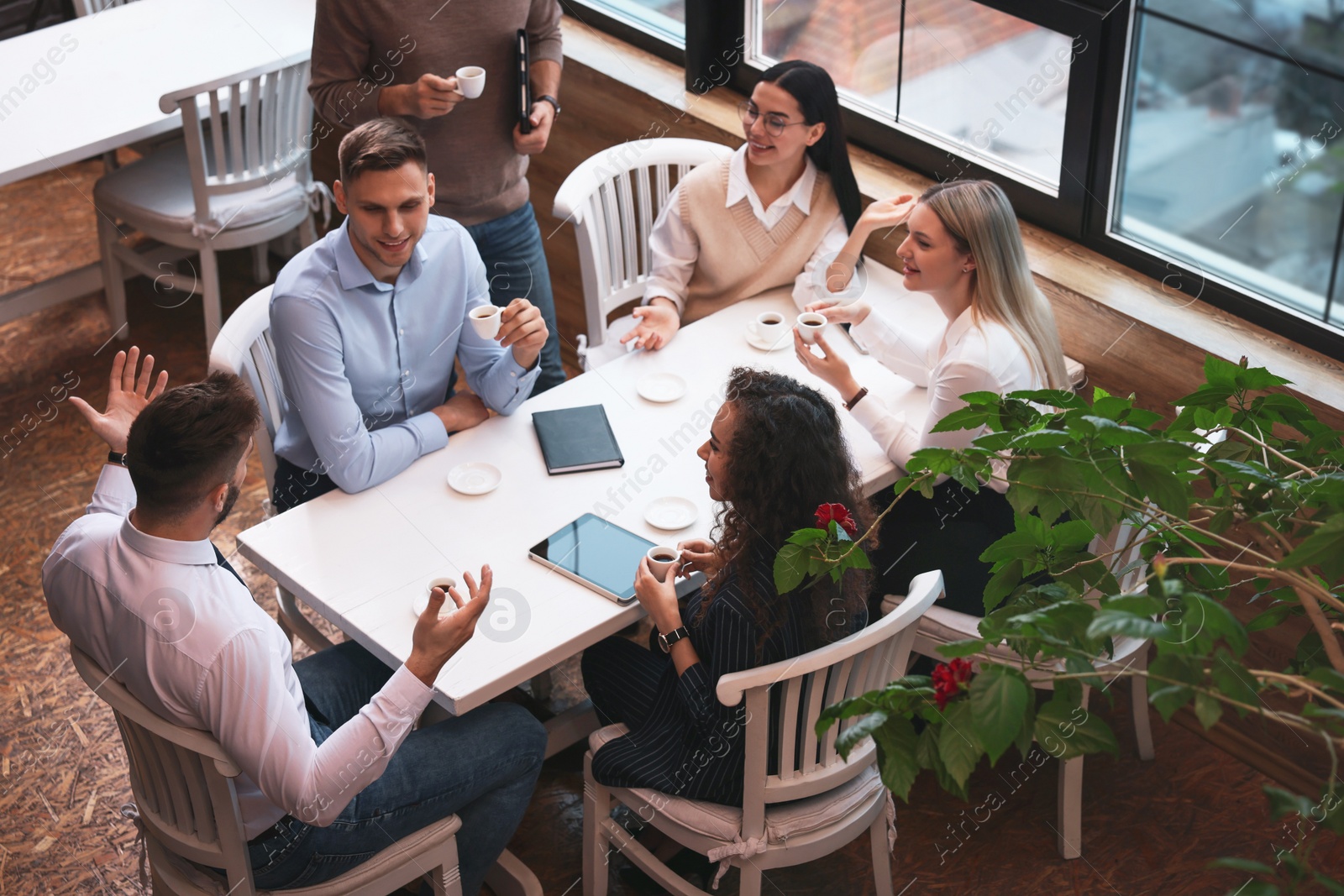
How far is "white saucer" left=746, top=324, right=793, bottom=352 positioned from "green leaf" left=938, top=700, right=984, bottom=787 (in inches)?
77.3

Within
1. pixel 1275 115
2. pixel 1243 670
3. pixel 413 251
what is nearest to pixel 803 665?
pixel 1243 670

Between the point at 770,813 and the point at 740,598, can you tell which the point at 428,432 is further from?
the point at 770,813

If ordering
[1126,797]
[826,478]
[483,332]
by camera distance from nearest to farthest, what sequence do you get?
[826,478] < [483,332] < [1126,797]

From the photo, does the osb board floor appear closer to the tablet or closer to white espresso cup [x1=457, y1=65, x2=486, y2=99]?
the tablet

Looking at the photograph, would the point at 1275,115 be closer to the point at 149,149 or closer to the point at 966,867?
the point at 966,867

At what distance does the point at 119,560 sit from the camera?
77.7 inches

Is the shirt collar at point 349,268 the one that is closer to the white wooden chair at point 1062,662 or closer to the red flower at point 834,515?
the red flower at point 834,515

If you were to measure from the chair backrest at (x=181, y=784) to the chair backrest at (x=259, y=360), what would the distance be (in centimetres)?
80

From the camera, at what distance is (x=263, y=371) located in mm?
2844

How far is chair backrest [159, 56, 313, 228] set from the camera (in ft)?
12.4

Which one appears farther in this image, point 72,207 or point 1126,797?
point 72,207

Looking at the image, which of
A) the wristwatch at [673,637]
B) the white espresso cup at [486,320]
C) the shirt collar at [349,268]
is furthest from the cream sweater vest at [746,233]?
the wristwatch at [673,637]

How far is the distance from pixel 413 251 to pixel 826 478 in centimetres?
108

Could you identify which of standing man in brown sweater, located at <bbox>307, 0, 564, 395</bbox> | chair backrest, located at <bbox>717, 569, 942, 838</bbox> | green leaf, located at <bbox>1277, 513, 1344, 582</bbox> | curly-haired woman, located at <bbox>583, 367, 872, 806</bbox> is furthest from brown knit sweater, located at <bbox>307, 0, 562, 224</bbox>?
green leaf, located at <bbox>1277, 513, 1344, 582</bbox>
